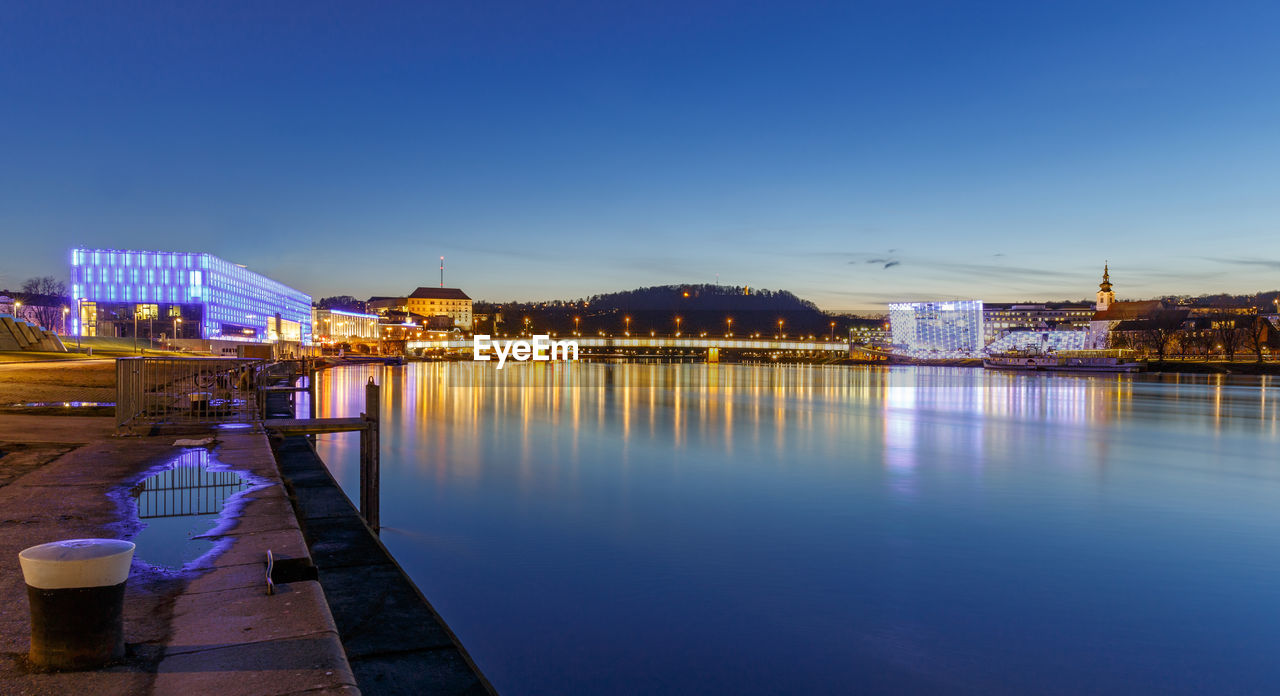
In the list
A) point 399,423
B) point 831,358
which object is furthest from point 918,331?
point 399,423

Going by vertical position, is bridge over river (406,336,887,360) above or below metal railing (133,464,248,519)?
above

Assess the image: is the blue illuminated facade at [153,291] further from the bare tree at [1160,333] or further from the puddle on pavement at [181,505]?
the bare tree at [1160,333]

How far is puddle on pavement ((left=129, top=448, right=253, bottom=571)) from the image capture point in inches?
272

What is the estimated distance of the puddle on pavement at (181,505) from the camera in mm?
6901

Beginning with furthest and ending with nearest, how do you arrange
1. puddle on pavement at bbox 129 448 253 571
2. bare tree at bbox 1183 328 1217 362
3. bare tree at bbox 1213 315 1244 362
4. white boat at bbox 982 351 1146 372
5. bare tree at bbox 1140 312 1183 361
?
1. bare tree at bbox 1140 312 1183 361
2. bare tree at bbox 1183 328 1217 362
3. bare tree at bbox 1213 315 1244 362
4. white boat at bbox 982 351 1146 372
5. puddle on pavement at bbox 129 448 253 571

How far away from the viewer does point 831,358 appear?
194 meters

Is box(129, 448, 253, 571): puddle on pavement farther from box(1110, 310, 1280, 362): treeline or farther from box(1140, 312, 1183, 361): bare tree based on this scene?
box(1110, 310, 1280, 362): treeline

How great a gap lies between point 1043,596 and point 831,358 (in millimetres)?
187270

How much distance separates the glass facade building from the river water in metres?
163

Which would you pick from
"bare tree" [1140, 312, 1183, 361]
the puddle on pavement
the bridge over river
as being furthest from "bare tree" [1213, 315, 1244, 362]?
the puddle on pavement

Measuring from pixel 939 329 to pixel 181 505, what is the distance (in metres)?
199

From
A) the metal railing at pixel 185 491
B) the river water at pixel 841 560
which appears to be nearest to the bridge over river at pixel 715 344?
the river water at pixel 841 560

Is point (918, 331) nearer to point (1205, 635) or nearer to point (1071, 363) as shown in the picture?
point (1071, 363)

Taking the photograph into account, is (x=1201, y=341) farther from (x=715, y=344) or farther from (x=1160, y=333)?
(x=715, y=344)
